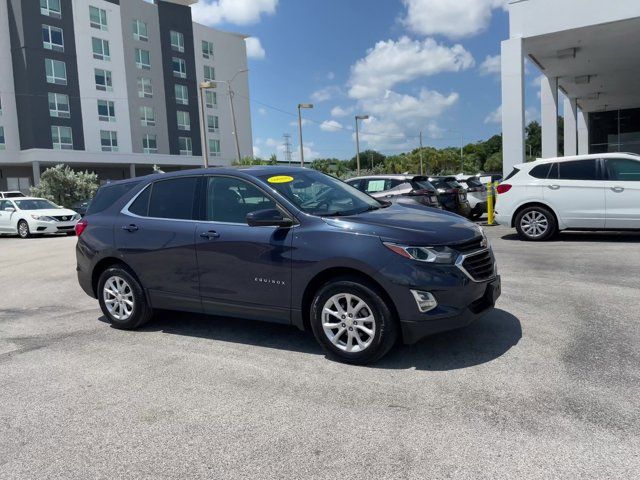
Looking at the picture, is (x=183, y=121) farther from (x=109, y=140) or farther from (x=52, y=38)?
(x=52, y=38)

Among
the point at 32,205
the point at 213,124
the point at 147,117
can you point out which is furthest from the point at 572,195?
the point at 213,124

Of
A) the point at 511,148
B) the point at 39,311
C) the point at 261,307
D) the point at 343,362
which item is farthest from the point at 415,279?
the point at 511,148

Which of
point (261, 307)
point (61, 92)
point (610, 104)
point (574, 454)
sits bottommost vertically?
point (574, 454)

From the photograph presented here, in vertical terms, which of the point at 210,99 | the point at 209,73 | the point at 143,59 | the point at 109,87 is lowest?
the point at 109,87

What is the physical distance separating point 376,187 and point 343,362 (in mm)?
9329

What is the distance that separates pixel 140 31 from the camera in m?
52.7

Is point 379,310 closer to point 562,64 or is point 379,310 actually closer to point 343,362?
point 343,362

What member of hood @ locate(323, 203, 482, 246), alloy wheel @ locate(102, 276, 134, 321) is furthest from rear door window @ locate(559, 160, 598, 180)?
alloy wheel @ locate(102, 276, 134, 321)

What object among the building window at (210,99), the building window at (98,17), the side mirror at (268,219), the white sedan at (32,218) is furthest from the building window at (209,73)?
the side mirror at (268,219)

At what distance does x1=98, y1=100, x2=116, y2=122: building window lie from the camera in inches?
1938

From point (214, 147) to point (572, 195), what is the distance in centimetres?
5327

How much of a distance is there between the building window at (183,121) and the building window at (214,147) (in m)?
3.15

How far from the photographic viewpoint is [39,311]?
702 cm

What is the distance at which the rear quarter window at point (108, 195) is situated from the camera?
604 cm
